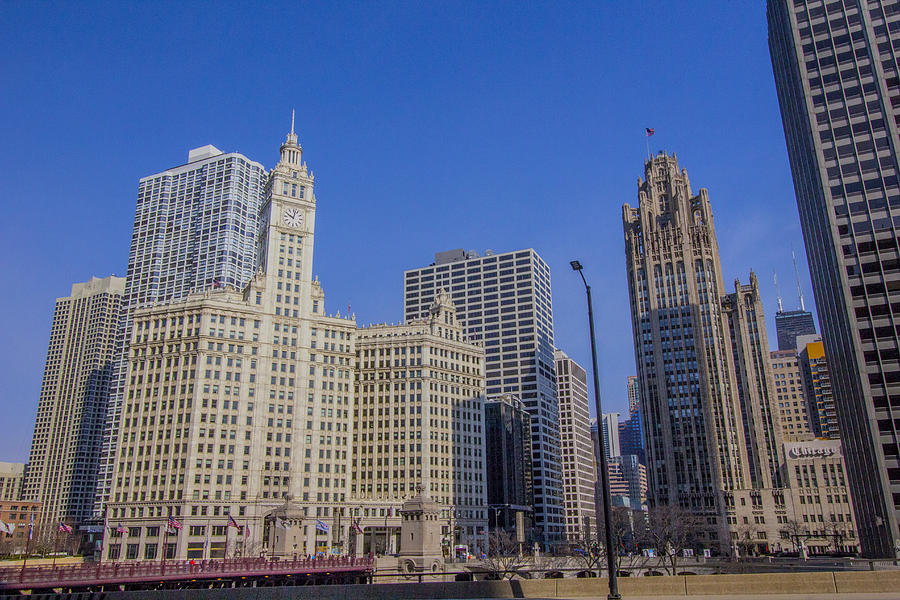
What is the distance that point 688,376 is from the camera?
182 metres

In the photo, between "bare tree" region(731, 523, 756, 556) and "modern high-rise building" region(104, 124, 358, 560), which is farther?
"bare tree" region(731, 523, 756, 556)

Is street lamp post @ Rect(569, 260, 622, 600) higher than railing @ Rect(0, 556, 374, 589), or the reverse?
street lamp post @ Rect(569, 260, 622, 600)

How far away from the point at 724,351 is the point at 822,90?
84.7m

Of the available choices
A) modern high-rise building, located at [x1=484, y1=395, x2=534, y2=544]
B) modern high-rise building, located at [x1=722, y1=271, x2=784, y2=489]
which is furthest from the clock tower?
modern high-rise building, located at [x1=722, y1=271, x2=784, y2=489]

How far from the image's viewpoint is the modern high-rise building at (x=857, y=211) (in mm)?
99812

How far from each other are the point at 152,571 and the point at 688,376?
144 meters

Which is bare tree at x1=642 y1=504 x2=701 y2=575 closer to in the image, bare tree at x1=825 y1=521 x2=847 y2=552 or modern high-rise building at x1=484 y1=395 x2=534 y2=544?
bare tree at x1=825 y1=521 x2=847 y2=552

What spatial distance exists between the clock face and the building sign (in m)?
132

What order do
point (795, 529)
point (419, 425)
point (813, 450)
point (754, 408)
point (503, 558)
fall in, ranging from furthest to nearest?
point (754, 408)
point (813, 450)
point (419, 425)
point (795, 529)
point (503, 558)

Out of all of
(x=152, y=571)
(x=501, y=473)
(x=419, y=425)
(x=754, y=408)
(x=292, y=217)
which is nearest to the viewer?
(x=152, y=571)

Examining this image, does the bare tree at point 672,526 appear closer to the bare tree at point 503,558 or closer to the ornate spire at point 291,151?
the bare tree at point 503,558

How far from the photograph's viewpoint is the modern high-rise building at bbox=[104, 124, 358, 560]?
134250 millimetres

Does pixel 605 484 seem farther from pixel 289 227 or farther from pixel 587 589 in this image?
pixel 289 227

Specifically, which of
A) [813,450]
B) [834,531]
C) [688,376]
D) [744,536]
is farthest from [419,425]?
[834,531]
